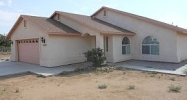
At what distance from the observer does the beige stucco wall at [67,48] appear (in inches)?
619

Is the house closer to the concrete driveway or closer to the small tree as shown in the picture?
the small tree

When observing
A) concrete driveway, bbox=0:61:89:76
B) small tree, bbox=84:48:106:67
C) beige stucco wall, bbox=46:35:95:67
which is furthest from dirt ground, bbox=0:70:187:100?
beige stucco wall, bbox=46:35:95:67

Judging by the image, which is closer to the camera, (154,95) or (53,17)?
(154,95)

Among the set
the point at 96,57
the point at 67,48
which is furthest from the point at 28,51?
the point at 96,57

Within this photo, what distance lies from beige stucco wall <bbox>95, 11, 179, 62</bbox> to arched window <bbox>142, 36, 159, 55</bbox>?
0.31 meters

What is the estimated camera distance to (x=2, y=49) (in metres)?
36.7

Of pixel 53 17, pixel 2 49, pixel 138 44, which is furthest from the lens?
pixel 2 49

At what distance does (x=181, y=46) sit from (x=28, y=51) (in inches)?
578

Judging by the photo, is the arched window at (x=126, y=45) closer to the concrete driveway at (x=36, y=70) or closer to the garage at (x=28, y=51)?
the concrete driveway at (x=36, y=70)

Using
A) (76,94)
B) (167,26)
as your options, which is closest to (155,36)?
(167,26)

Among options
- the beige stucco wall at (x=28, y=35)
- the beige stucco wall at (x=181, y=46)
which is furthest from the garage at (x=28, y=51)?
the beige stucco wall at (x=181, y=46)

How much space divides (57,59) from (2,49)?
2508cm

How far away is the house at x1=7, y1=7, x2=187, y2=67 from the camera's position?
52.4ft

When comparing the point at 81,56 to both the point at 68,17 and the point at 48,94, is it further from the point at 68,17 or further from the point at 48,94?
the point at 48,94
